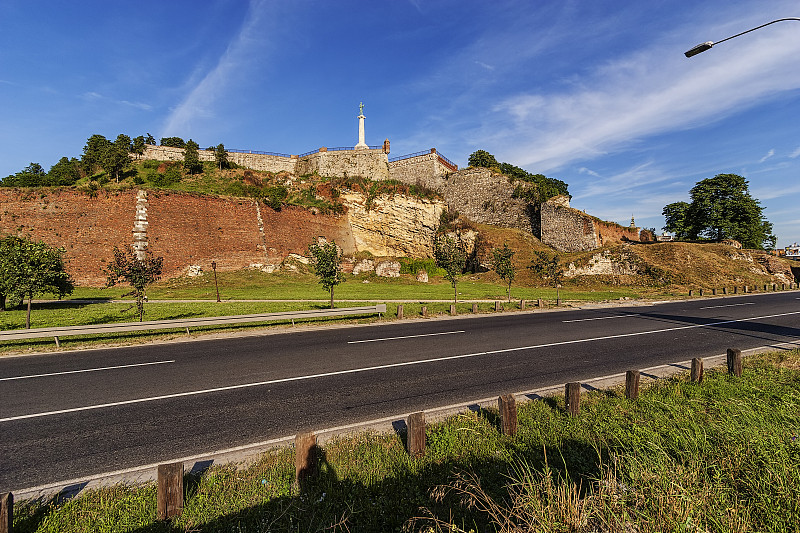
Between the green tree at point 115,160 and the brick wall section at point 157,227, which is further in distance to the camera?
the green tree at point 115,160

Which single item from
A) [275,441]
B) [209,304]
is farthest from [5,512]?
[209,304]

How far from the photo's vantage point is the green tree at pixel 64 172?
35.5 meters

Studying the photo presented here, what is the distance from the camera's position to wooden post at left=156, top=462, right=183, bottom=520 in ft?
11.1

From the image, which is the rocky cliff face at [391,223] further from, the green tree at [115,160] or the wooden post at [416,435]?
the wooden post at [416,435]

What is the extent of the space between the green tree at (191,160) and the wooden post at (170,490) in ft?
163

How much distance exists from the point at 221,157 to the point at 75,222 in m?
22.1

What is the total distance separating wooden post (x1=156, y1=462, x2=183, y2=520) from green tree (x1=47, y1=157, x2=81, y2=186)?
46.2 m

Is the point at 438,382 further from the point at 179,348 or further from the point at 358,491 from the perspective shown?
the point at 179,348

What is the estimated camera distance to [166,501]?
341cm

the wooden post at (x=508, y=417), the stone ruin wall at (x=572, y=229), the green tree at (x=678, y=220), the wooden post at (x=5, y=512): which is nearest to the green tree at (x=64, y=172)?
the wooden post at (x=5, y=512)

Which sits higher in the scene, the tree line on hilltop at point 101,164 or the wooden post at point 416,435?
the tree line on hilltop at point 101,164

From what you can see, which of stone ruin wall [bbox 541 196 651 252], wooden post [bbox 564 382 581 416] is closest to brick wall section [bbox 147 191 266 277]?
wooden post [bbox 564 382 581 416]

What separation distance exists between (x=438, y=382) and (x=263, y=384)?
3.79 metres

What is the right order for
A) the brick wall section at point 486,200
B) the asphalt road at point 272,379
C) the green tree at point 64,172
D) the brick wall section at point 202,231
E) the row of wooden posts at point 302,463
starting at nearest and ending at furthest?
the row of wooden posts at point 302,463 < the asphalt road at point 272,379 < the brick wall section at point 202,231 < the green tree at point 64,172 < the brick wall section at point 486,200
